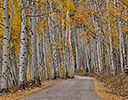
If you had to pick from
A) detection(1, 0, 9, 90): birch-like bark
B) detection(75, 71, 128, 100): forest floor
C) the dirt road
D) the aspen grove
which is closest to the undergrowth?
detection(75, 71, 128, 100): forest floor

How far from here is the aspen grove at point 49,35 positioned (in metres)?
10.8

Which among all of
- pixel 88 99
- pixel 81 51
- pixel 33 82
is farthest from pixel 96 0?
pixel 81 51

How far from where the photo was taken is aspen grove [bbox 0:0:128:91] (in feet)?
35.3

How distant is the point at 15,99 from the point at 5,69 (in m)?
2.51

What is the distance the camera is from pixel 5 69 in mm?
9625

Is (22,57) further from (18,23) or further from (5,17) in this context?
(18,23)

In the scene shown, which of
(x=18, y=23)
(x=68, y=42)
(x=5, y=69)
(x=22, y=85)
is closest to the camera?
(x=5, y=69)

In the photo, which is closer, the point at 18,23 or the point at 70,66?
the point at 18,23

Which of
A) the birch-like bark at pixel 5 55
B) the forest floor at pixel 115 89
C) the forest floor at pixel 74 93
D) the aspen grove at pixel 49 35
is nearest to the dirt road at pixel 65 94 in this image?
the forest floor at pixel 74 93

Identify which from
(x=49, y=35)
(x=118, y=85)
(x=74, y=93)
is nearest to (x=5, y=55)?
(x=74, y=93)

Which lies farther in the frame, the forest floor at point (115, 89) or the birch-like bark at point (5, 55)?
the birch-like bark at point (5, 55)

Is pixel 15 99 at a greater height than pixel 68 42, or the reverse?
pixel 68 42

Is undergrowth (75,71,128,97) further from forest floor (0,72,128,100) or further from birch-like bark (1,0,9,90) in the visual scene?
birch-like bark (1,0,9,90)

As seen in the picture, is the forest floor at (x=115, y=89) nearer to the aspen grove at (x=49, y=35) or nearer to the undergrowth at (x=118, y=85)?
the undergrowth at (x=118, y=85)
